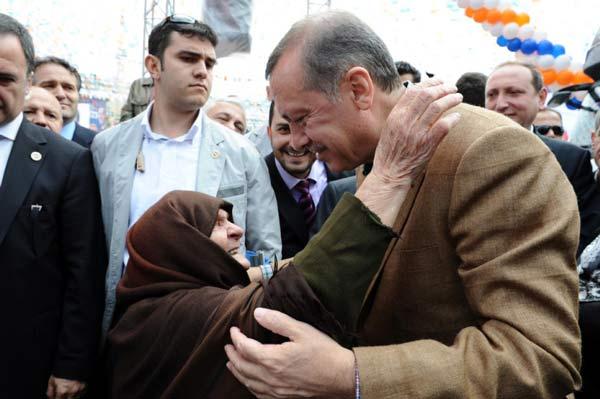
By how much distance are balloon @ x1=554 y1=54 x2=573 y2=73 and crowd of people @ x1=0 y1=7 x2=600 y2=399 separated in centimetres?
452

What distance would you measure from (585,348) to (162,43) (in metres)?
2.76

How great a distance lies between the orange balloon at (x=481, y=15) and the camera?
6721 mm

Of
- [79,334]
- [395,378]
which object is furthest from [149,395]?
[79,334]

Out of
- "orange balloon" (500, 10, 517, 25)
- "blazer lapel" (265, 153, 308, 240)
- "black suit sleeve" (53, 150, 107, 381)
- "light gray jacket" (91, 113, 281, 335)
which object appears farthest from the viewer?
"orange balloon" (500, 10, 517, 25)

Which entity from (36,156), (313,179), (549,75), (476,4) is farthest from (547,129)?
(36,156)

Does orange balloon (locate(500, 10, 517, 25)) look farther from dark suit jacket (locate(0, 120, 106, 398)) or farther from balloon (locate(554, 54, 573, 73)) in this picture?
dark suit jacket (locate(0, 120, 106, 398))

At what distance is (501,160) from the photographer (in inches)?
47.0

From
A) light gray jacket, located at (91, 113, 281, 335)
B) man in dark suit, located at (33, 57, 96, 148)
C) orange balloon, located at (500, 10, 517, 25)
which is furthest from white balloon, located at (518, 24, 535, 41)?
man in dark suit, located at (33, 57, 96, 148)

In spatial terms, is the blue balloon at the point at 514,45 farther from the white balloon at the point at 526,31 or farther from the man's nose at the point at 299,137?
the man's nose at the point at 299,137

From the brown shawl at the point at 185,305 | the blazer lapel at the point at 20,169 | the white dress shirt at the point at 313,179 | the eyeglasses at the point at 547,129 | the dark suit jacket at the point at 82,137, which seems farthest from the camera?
the eyeglasses at the point at 547,129

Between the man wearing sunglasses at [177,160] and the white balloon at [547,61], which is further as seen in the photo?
the white balloon at [547,61]

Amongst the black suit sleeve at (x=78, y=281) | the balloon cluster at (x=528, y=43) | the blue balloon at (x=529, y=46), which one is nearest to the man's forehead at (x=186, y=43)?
the black suit sleeve at (x=78, y=281)

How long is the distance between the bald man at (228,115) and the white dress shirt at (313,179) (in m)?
1.09

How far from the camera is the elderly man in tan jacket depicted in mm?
1120
